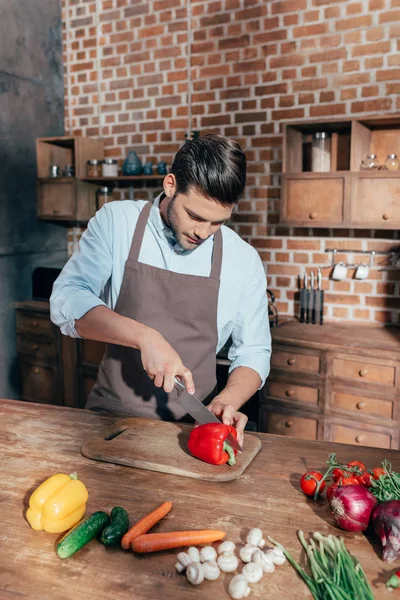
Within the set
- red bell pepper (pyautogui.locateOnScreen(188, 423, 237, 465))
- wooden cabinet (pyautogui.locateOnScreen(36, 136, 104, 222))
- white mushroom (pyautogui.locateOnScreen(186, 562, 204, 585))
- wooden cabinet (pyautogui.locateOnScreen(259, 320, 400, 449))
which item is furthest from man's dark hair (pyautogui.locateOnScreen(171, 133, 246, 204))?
wooden cabinet (pyautogui.locateOnScreen(36, 136, 104, 222))

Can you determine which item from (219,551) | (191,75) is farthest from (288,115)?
(219,551)

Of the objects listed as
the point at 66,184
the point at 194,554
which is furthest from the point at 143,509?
the point at 66,184

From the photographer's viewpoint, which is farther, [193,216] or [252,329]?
[252,329]

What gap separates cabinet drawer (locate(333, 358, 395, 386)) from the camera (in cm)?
316

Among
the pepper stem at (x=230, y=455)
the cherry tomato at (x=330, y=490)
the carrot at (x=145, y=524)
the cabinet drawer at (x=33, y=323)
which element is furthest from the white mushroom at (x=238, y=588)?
the cabinet drawer at (x=33, y=323)

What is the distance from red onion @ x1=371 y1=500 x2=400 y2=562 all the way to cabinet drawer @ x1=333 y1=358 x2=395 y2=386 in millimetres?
1979

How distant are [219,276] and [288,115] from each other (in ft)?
7.24

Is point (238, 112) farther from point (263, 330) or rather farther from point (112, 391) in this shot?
point (112, 391)

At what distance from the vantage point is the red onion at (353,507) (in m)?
1.30

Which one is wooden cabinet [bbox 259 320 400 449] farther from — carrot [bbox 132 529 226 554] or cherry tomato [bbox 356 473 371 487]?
carrot [bbox 132 529 226 554]

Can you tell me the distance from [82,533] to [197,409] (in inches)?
23.0

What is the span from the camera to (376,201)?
341 cm

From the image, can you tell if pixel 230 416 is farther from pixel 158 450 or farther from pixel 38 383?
pixel 38 383

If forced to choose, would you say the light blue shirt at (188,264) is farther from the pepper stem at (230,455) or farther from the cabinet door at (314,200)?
the cabinet door at (314,200)
